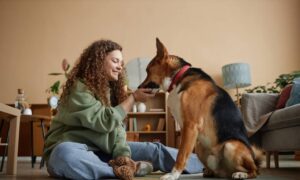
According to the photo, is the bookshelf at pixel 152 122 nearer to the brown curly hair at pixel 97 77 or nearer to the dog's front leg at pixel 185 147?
the brown curly hair at pixel 97 77

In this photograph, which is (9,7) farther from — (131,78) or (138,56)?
(131,78)

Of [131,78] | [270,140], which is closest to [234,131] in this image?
[270,140]

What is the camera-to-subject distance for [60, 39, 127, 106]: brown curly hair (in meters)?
2.24

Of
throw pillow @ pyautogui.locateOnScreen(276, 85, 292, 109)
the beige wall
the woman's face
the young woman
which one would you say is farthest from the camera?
the beige wall

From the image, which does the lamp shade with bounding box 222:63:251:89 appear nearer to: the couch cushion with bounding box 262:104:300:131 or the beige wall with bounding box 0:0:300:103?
the beige wall with bounding box 0:0:300:103

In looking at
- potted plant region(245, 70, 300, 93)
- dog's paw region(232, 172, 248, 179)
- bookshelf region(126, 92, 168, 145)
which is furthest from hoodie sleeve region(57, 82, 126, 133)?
bookshelf region(126, 92, 168, 145)

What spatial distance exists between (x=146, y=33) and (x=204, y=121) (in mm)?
→ 4399

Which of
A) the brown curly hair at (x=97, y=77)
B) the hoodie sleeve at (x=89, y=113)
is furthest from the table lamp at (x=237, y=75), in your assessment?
the hoodie sleeve at (x=89, y=113)

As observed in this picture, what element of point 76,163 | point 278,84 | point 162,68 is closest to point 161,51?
point 162,68

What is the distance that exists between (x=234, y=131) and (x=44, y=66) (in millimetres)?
4910

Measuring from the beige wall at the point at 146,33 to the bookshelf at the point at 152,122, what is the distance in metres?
0.88

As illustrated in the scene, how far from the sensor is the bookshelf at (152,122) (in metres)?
5.83

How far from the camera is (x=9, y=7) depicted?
253 inches

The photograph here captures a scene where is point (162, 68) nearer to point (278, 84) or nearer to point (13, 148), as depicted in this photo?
point (13, 148)
